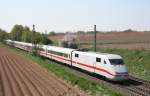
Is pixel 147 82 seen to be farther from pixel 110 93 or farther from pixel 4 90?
pixel 4 90

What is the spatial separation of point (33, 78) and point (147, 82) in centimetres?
1168

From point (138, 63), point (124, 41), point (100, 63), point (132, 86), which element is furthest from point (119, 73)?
point (124, 41)

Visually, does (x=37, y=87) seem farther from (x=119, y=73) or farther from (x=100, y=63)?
(x=119, y=73)

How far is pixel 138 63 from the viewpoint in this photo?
43.8 m

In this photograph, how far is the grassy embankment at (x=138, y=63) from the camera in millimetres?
36287

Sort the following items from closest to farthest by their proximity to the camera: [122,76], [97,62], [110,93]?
[110,93] → [122,76] → [97,62]

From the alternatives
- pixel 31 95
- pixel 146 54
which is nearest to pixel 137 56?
pixel 146 54

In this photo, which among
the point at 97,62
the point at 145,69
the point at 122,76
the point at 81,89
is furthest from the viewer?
the point at 145,69

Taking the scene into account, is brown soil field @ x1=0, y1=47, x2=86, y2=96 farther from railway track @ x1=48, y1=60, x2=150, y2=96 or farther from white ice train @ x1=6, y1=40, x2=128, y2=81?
white ice train @ x1=6, y1=40, x2=128, y2=81

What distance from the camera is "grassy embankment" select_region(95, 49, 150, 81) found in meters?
36.3

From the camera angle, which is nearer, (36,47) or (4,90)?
(4,90)

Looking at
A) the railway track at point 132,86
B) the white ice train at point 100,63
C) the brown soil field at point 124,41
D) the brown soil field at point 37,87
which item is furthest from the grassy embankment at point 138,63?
the brown soil field at point 37,87

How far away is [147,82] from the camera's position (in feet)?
99.2

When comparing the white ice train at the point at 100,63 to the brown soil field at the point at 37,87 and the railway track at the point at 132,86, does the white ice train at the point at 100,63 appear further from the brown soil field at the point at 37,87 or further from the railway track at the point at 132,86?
the brown soil field at the point at 37,87
